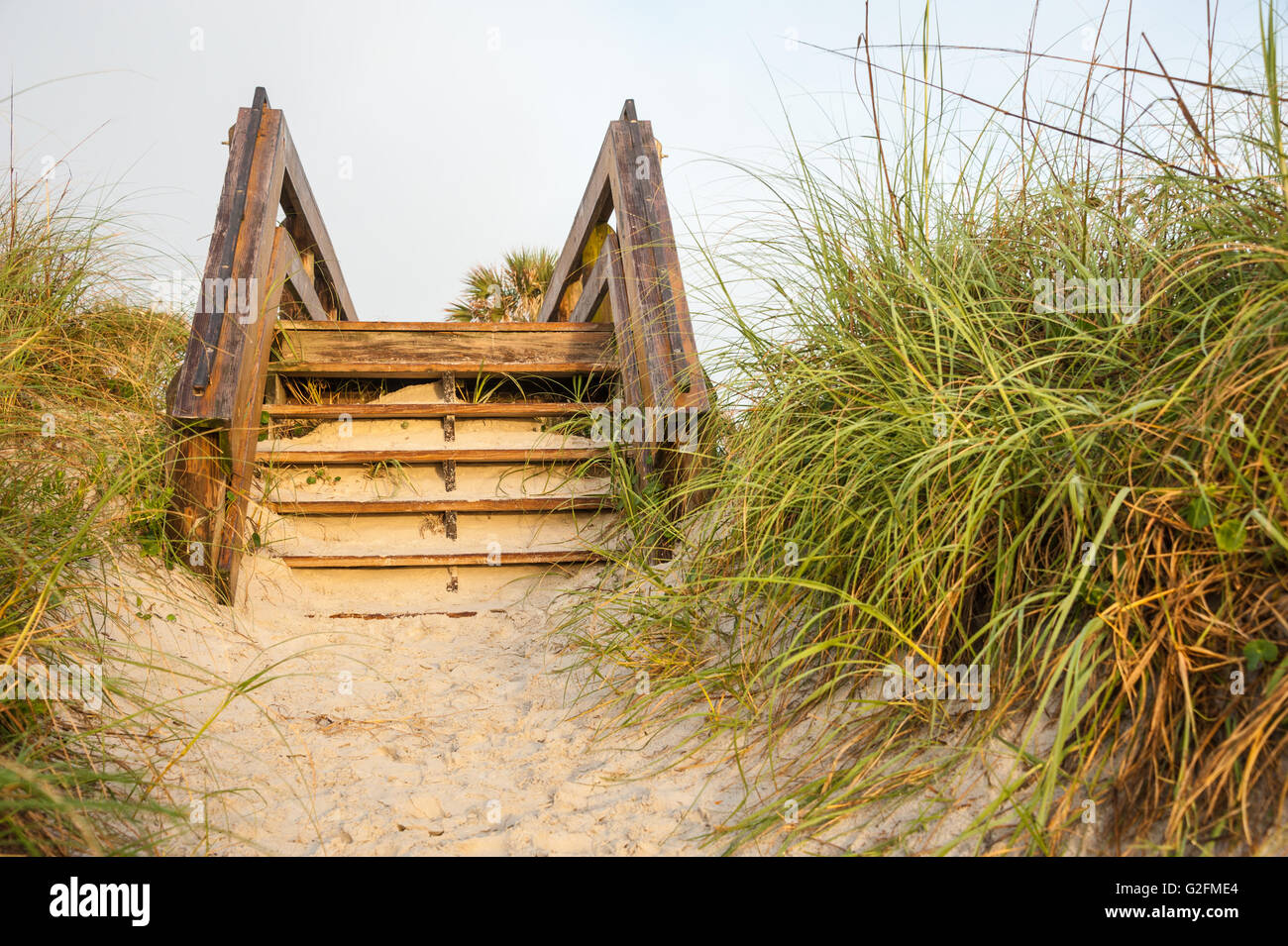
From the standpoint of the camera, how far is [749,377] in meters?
2.66

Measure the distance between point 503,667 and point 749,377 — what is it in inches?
49.1

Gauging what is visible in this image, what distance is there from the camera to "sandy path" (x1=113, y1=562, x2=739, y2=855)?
178cm

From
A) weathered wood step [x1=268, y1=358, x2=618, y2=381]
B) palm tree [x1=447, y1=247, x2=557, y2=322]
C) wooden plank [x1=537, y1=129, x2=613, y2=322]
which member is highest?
palm tree [x1=447, y1=247, x2=557, y2=322]

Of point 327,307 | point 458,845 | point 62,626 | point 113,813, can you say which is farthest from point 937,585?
point 327,307

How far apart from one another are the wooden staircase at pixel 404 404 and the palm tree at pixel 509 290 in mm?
6519

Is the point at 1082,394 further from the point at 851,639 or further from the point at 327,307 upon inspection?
the point at 327,307

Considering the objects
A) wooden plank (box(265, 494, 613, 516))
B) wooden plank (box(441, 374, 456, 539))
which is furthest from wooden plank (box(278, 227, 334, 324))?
wooden plank (box(265, 494, 613, 516))

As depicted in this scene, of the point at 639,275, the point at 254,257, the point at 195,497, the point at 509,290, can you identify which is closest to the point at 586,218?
the point at 639,275

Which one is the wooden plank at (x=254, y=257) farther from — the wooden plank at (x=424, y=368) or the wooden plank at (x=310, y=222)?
the wooden plank at (x=424, y=368)

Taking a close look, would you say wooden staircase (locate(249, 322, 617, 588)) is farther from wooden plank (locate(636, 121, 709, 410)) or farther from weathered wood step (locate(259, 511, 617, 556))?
wooden plank (locate(636, 121, 709, 410))

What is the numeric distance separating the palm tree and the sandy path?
8.17 metres

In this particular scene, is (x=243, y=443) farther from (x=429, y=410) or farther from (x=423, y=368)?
(x=423, y=368)

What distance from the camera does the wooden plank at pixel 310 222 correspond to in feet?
13.7

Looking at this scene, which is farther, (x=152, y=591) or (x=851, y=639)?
(x=152, y=591)
